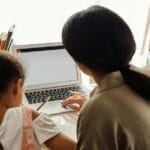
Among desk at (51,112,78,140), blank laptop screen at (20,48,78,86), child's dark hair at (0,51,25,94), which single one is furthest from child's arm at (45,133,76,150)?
blank laptop screen at (20,48,78,86)

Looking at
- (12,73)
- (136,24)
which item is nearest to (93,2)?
(136,24)

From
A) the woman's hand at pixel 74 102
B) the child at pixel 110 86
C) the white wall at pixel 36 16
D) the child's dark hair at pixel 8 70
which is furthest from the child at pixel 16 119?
the white wall at pixel 36 16

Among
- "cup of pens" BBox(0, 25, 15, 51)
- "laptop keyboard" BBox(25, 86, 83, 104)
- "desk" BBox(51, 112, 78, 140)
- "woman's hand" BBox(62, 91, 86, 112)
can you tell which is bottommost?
"desk" BBox(51, 112, 78, 140)

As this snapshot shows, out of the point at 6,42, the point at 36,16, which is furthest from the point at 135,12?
the point at 6,42

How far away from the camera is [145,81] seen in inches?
40.2

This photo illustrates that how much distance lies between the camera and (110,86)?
99 cm

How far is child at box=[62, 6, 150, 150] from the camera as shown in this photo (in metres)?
0.96

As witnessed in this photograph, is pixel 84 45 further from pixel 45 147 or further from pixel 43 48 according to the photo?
pixel 43 48

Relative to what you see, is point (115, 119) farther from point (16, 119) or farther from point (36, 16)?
point (36, 16)

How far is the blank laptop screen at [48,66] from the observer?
1616 millimetres

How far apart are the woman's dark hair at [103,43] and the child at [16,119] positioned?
8.2 inches

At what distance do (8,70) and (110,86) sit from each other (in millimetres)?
326

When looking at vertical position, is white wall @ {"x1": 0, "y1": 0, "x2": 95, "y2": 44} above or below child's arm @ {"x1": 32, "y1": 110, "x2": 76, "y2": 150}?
above

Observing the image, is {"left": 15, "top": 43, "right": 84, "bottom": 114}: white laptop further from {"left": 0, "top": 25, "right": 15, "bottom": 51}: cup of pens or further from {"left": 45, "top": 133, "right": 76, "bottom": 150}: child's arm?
{"left": 45, "top": 133, "right": 76, "bottom": 150}: child's arm
